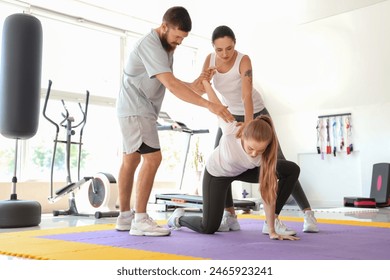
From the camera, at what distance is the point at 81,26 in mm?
6582

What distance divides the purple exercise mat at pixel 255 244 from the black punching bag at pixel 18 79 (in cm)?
133

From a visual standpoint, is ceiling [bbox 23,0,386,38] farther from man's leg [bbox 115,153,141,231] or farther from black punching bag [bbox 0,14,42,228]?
man's leg [bbox 115,153,141,231]

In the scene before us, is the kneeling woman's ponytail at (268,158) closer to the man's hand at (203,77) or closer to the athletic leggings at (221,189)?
the athletic leggings at (221,189)

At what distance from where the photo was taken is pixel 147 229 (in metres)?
2.72

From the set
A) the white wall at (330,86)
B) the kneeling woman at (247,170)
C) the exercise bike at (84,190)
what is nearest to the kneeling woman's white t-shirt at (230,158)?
the kneeling woman at (247,170)

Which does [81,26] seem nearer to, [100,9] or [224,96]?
[100,9]

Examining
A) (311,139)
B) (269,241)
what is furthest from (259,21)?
(269,241)

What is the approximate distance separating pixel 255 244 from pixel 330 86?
17.9ft

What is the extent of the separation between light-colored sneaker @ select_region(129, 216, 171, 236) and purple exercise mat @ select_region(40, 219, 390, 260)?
59 mm

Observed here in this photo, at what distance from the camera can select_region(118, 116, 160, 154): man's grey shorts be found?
2814mm

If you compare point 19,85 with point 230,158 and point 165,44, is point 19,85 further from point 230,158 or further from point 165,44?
point 230,158

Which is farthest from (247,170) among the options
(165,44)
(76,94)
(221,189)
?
(76,94)

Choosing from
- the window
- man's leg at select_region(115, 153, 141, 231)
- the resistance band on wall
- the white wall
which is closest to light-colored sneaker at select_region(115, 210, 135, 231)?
man's leg at select_region(115, 153, 141, 231)
